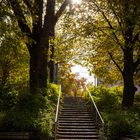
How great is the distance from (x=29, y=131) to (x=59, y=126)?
3.82 metres

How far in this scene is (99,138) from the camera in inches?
696

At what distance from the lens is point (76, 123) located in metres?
20.4

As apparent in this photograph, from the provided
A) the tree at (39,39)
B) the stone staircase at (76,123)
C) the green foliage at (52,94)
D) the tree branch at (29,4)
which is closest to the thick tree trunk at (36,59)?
the tree at (39,39)

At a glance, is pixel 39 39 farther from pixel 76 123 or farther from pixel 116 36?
pixel 76 123

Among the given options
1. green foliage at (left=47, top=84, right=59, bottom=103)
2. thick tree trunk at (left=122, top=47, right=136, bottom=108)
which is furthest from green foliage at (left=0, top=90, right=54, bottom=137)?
thick tree trunk at (left=122, top=47, right=136, bottom=108)

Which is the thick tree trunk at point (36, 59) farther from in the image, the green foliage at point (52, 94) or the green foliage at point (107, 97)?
the green foliage at point (107, 97)

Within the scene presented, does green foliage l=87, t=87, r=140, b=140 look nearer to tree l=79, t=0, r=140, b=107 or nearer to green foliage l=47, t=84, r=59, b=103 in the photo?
tree l=79, t=0, r=140, b=107

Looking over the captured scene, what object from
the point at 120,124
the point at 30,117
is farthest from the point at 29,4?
the point at 120,124

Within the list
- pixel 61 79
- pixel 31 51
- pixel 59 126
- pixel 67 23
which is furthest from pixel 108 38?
pixel 61 79

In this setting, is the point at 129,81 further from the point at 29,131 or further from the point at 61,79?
the point at 61,79

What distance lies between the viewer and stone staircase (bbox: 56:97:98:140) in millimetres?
18344

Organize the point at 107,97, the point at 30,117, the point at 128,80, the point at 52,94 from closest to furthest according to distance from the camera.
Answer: the point at 30,117
the point at 128,80
the point at 52,94
the point at 107,97

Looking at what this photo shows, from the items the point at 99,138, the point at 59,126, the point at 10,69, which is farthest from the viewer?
the point at 10,69

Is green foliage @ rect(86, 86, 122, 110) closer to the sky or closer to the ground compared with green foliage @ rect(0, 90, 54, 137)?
closer to the sky
